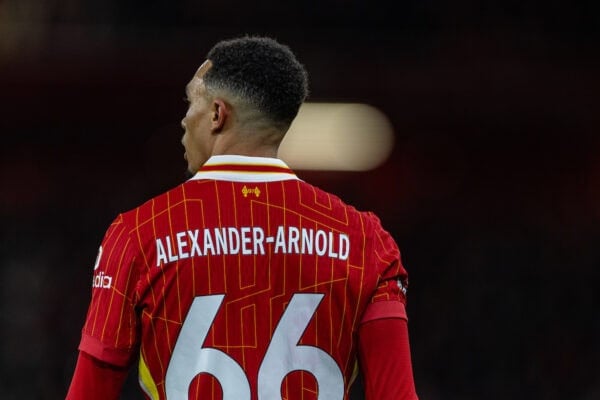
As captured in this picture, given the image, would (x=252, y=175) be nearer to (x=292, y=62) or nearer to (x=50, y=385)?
(x=292, y=62)

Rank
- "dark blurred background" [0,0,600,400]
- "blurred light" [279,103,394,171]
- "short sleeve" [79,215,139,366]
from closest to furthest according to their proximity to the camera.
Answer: "short sleeve" [79,215,139,366] < "dark blurred background" [0,0,600,400] < "blurred light" [279,103,394,171]

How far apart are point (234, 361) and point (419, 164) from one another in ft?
18.3

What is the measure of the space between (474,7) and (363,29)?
648 millimetres

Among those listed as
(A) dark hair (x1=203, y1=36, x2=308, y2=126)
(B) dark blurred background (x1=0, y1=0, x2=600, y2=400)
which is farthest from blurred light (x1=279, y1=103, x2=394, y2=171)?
(A) dark hair (x1=203, y1=36, x2=308, y2=126)

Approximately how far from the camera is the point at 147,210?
1.34 m

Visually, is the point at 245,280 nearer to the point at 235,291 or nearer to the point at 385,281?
the point at 235,291

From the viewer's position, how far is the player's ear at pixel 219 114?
137 centimetres

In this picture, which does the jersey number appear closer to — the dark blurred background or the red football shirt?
the red football shirt

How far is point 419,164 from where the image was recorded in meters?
6.82

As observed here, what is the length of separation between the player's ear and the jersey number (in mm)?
227

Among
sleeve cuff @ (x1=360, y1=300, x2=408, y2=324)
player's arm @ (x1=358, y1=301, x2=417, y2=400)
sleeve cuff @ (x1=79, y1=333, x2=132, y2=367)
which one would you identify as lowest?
player's arm @ (x1=358, y1=301, x2=417, y2=400)

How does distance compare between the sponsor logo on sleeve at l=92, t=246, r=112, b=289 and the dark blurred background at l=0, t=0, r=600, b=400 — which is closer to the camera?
the sponsor logo on sleeve at l=92, t=246, r=112, b=289

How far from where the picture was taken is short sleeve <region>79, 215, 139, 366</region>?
1314mm

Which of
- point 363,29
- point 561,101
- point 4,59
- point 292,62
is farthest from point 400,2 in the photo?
point 292,62
